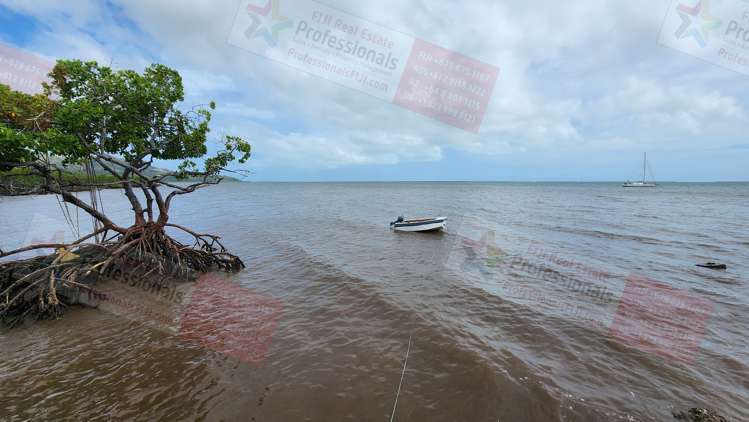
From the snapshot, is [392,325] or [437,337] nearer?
[437,337]

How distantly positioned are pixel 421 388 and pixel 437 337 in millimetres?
2326

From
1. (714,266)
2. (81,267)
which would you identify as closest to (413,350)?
(81,267)

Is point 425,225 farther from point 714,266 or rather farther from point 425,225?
point 714,266

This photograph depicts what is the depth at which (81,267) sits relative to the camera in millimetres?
10820

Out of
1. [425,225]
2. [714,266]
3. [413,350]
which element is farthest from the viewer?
[425,225]

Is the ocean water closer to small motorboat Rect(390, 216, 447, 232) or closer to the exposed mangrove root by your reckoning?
the exposed mangrove root

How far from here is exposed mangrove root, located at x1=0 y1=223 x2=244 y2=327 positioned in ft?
29.4

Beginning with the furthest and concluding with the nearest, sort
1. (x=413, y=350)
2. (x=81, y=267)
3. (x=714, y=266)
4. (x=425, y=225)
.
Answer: (x=425, y=225)
(x=714, y=266)
(x=81, y=267)
(x=413, y=350)

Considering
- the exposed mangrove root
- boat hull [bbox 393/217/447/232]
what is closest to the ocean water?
the exposed mangrove root

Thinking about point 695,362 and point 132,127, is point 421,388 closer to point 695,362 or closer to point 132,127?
point 695,362

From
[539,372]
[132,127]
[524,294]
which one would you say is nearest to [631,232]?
[524,294]

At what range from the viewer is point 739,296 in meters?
12.1

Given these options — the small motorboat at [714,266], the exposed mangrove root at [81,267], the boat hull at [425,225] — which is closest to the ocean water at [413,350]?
the small motorboat at [714,266]

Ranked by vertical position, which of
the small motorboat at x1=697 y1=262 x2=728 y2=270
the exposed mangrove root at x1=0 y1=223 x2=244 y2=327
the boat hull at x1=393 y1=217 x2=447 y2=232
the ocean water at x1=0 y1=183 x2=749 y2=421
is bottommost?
the exposed mangrove root at x1=0 y1=223 x2=244 y2=327
